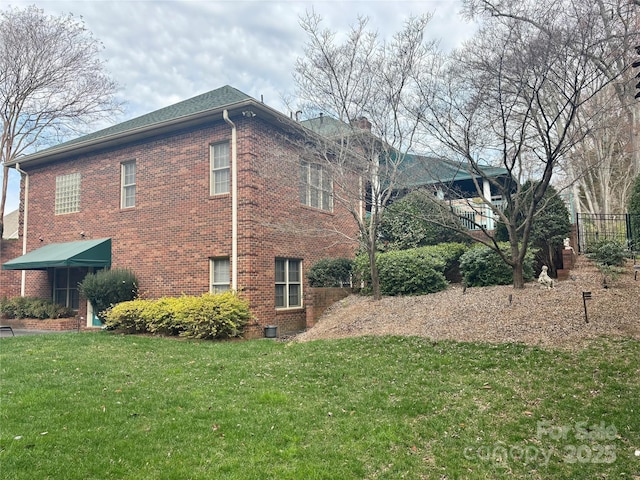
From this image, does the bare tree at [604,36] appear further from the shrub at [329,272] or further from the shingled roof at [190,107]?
the shingled roof at [190,107]

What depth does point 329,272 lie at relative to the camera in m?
13.5

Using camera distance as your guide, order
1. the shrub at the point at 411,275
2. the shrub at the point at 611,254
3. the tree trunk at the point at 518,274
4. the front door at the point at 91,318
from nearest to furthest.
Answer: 1. the tree trunk at the point at 518,274
2. the shrub at the point at 611,254
3. the shrub at the point at 411,275
4. the front door at the point at 91,318

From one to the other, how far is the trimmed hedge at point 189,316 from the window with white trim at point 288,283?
5.50 feet

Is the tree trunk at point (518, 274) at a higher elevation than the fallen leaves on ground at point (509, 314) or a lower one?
higher

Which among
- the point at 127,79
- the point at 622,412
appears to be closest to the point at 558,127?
the point at 622,412

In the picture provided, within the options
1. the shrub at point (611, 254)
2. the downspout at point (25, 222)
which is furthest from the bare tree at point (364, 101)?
the downspout at point (25, 222)

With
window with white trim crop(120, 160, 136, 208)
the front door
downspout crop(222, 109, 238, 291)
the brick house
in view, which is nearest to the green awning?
the brick house

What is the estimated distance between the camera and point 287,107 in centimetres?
1253

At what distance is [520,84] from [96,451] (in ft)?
29.4

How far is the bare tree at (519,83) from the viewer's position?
27.8ft

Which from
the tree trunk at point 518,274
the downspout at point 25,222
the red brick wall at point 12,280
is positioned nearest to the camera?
the tree trunk at point 518,274

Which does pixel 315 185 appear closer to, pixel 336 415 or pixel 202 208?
pixel 202 208

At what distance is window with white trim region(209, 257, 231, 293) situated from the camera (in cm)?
1258

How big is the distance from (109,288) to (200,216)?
3.38 meters
